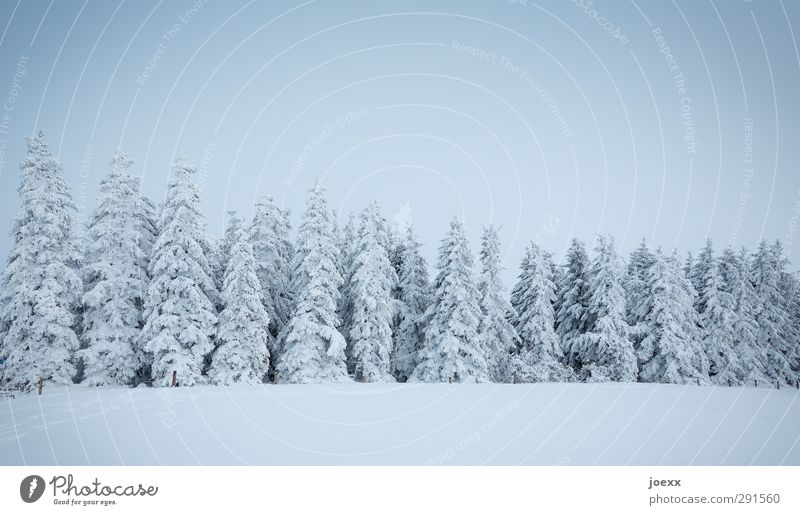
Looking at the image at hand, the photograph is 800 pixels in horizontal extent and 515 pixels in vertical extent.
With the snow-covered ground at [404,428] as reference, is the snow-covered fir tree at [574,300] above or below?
above

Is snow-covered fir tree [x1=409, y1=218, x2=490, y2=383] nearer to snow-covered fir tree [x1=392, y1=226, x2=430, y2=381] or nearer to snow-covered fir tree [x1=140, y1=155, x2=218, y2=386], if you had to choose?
snow-covered fir tree [x1=392, y1=226, x2=430, y2=381]

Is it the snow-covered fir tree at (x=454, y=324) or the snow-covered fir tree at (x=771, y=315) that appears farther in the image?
the snow-covered fir tree at (x=771, y=315)

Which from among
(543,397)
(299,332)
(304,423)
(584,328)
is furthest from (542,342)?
(304,423)

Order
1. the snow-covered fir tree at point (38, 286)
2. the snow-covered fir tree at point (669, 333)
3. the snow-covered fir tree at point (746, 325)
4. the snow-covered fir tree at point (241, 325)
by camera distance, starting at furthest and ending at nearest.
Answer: the snow-covered fir tree at point (746, 325) < the snow-covered fir tree at point (669, 333) < the snow-covered fir tree at point (241, 325) < the snow-covered fir tree at point (38, 286)

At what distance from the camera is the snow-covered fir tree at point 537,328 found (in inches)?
1251

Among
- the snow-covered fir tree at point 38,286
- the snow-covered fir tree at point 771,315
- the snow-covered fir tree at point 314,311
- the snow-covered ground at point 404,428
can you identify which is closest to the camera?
the snow-covered ground at point 404,428

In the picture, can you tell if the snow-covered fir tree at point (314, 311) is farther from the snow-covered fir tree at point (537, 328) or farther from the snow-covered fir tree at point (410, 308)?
the snow-covered fir tree at point (537, 328)

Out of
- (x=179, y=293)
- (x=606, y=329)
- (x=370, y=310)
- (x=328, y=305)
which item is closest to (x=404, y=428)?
(x=328, y=305)

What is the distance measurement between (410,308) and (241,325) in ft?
43.0

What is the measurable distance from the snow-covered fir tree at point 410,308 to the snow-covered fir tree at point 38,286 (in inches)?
794

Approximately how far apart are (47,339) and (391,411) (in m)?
20.8

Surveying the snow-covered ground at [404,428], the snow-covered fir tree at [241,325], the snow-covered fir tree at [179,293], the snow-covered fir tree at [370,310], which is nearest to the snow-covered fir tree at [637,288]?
the snow-covered fir tree at [370,310]

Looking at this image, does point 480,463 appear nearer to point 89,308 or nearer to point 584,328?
point 89,308

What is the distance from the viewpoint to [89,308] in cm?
2455
